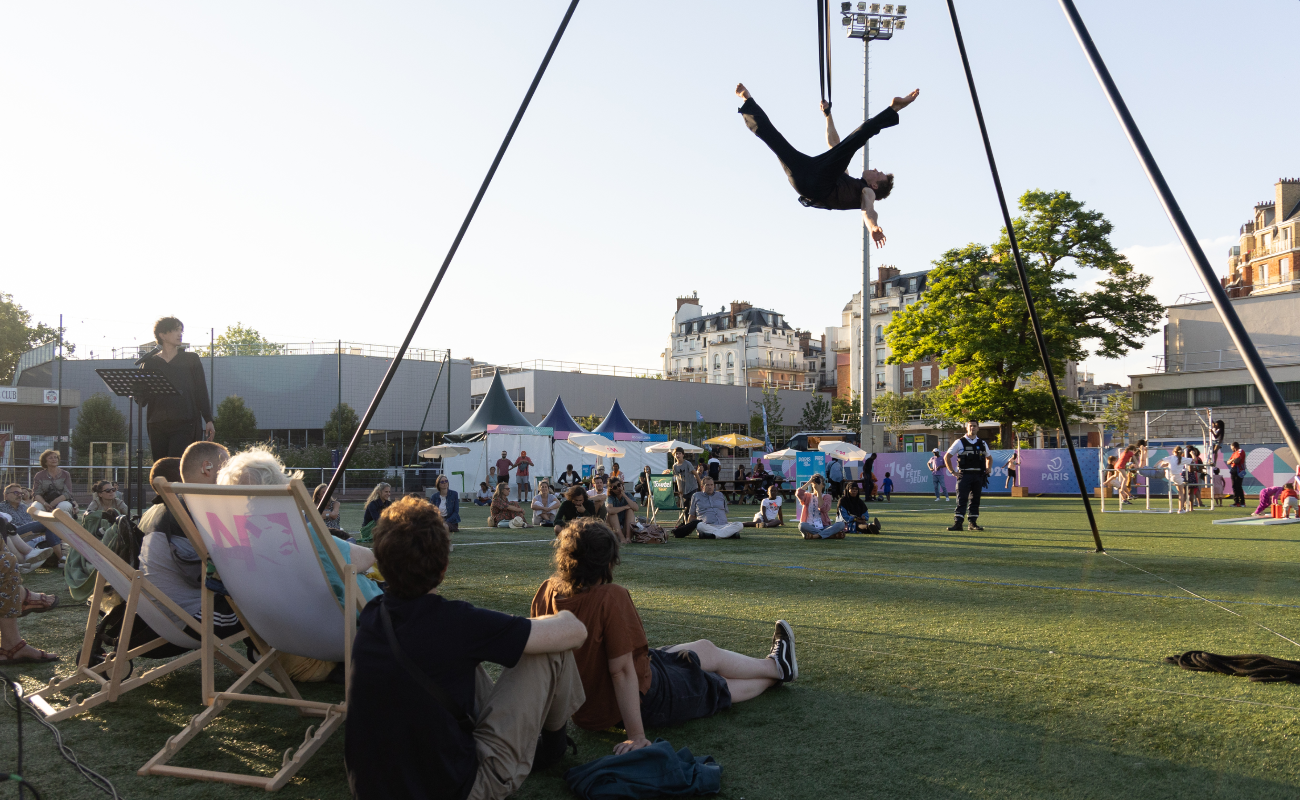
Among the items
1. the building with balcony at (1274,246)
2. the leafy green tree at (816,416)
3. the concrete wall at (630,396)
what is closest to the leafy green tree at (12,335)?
the concrete wall at (630,396)

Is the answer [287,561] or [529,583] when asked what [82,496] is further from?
[287,561]

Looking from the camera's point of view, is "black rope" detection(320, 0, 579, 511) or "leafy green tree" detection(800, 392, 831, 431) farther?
"leafy green tree" detection(800, 392, 831, 431)

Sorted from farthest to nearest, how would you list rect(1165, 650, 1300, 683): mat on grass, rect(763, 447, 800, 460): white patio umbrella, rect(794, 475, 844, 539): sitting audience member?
rect(763, 447, 800, 460): white patio umbrella < rect(794, 475, 844, 539): sitting audience member < rect(1165, 650, 1300, 683): mat on grass

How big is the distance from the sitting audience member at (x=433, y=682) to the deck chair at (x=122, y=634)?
1.38 m

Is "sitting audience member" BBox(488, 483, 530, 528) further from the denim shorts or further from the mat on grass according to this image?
the mat on grass

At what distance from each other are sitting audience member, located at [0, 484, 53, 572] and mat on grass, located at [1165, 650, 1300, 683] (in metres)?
9.19

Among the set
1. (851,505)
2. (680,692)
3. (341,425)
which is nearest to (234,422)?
(341,425)

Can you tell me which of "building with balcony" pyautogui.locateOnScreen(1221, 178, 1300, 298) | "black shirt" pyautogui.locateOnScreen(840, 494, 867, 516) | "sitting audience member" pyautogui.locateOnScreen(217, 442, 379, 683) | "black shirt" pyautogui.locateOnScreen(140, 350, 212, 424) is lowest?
"black shirt" pyautogui.locateOnScreen(840, 494, 867, 516)

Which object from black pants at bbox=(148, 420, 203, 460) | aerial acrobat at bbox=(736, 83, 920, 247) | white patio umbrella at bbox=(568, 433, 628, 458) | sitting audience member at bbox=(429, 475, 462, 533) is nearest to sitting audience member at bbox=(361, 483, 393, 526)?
sitting audience member at bbox=(429, 475, 462, 533)

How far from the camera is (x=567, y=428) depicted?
28.2 metres

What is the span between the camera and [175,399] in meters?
6.20

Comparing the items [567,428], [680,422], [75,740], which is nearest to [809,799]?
[75,740]

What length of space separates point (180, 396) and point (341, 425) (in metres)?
34.9

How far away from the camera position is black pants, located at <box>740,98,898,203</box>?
18.7 ft
